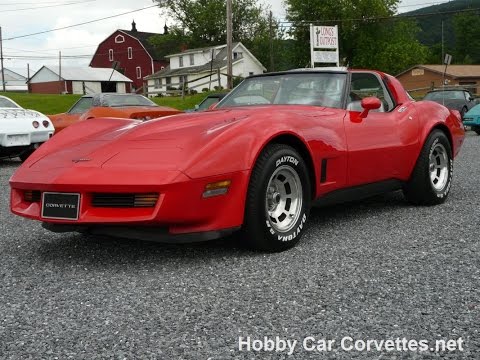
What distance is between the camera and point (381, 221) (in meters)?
4.47

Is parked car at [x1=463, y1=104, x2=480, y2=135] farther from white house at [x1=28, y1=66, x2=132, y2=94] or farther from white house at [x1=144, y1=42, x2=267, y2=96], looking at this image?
white house at [x1=28, y1=66, x2=132, y2=94]

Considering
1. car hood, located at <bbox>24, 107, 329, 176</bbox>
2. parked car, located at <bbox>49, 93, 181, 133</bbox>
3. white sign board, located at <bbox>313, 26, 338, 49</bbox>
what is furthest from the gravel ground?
white sign board, located at <bbox>313, 26, 338, 49</bbox>

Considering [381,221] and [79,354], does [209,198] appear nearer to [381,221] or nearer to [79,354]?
[79,354]

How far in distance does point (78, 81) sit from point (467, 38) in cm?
6594

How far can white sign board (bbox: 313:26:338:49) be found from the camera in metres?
23.3

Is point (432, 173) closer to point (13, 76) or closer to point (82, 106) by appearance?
point (82, 106)

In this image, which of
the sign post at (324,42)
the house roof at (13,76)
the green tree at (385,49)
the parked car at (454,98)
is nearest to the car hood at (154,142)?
the parked car at (454,98)

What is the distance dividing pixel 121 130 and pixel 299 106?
1347 millimetres

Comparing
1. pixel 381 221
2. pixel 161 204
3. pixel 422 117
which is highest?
pixel 422 117

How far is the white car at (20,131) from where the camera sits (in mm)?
9148

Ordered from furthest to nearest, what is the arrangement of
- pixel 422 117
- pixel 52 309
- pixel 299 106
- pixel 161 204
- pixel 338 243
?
pixel 422 117 < pixel 299 106 < pixel 338 243 < pixel 161 204 < pixel 52 309

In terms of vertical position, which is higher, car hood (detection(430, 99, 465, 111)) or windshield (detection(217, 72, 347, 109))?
windshield (detection(217, 72, 347, 109))

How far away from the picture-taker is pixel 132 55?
71.8m

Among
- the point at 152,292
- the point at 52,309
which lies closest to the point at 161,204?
the point at 152,292
